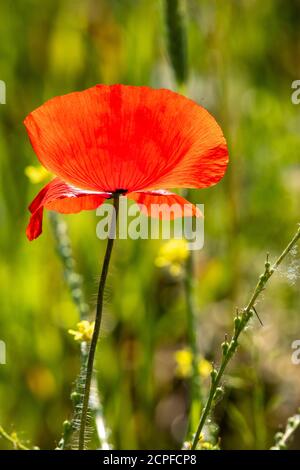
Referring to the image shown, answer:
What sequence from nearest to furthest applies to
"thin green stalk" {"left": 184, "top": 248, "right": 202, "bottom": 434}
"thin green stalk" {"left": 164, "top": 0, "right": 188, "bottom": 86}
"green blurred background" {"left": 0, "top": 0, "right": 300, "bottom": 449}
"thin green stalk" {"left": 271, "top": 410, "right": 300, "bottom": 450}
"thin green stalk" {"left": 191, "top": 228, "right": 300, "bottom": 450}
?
"thin green stalk" {"left": 191, "top": 228, "right": 300, "bottom": 450}
"thin green stalk" {"left": 271, "top": 410, "right": 300, "bottom": 450}
"thin green stalk" {"left": 184, "top": 248, "right": 202, "bottom": 434}
"thin green stalk" {"left": 164, "top": 0, "right": 188, "bottom": 86}
"green blurred background" {"left": 0, "top": 0, "right": 300, "bottom": 449}

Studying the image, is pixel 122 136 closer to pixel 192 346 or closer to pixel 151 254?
pixel 192 346

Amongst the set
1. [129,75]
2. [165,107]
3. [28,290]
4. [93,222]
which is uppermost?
[129,75]

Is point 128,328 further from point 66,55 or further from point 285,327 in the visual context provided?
point 66,55

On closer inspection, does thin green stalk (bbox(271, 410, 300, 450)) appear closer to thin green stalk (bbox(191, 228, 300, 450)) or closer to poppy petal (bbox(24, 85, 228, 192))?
thin green stalk (bbox(191, 228, 300, 450))

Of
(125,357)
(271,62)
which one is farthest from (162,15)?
(271,62)

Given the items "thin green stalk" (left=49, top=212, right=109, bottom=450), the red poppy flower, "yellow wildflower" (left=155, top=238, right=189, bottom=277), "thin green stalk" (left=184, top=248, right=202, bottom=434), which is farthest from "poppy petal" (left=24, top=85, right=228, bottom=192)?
"yellow wildflower" (left=155, top=238, right=189, bottom=277)

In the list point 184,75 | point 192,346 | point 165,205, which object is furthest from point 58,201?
point 184,75
